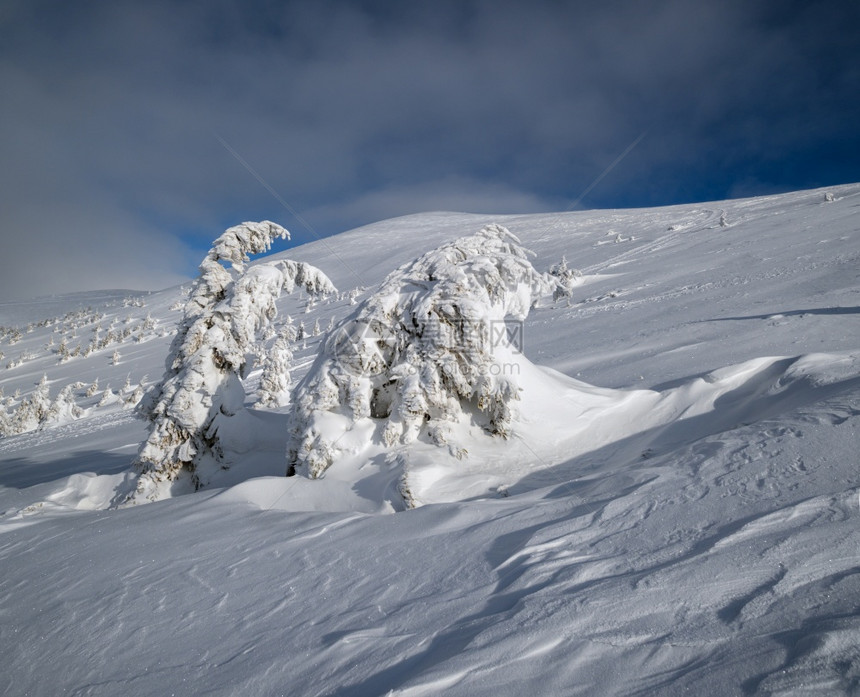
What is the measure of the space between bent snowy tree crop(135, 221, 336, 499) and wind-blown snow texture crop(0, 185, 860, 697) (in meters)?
0.63

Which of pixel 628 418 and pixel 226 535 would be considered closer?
pixel 226 535

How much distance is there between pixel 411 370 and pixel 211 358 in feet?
16.0

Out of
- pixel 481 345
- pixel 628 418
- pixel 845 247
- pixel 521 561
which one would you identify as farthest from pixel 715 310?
pixel 521 561

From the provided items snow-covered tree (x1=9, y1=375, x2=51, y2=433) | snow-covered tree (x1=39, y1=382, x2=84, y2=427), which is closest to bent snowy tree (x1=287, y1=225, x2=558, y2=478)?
snow-covered tree (x1=39, y1=382, x2=84, y2=427)

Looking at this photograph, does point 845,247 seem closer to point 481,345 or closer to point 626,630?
point 481,345

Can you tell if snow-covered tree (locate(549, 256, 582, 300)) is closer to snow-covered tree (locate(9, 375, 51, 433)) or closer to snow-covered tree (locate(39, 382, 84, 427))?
snow-covered tree (locate(39, 382, 84, 427))

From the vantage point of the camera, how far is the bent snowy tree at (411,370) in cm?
740

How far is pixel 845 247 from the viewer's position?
17.3 m

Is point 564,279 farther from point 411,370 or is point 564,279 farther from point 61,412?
point 61,412

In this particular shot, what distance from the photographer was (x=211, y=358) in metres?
9.32

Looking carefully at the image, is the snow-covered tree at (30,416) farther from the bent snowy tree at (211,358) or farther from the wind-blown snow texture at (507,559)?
the bent snowy tree at (211,358)

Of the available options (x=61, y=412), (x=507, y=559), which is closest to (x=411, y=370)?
(x=507, y=559)

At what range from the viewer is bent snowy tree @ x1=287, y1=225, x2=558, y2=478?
7402 millimetres

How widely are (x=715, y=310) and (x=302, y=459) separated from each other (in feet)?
50.2
